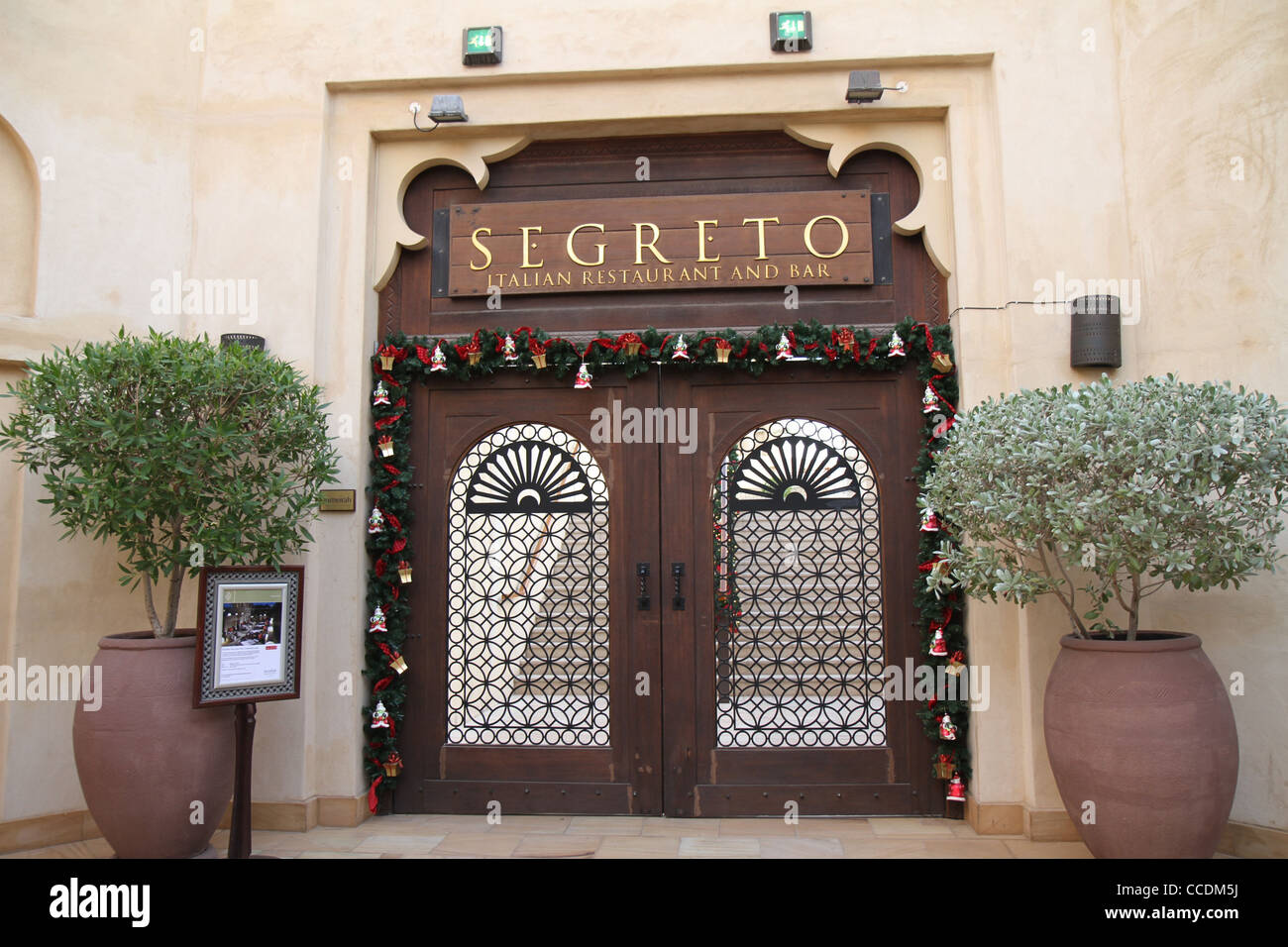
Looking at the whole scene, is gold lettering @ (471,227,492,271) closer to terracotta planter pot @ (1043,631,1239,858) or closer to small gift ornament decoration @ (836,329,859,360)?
small gift ornament decoration @ (836,329,859,360)

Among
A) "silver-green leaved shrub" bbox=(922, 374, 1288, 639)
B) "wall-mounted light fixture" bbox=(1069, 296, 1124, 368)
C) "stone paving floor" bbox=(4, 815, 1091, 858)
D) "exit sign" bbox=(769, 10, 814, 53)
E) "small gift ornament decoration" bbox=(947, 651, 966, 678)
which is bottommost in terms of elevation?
"stone paving floor" bbox=(4, 815, 1091, 858)

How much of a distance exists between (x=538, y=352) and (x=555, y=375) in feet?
0.50

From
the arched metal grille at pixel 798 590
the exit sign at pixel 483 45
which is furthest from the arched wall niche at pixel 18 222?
the arched metal grille at pixel 798 590

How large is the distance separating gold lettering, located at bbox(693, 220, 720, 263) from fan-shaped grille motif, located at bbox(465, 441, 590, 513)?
119 centimetres

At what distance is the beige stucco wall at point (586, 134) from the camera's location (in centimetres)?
390

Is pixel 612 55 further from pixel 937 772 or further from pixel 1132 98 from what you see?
pixel 937 772

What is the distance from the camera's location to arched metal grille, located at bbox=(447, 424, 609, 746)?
4.33 meters

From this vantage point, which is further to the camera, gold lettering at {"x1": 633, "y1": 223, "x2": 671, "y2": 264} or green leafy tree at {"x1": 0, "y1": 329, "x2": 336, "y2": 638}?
gold lettering at {"x1": 633, "y1": 223, "x2": 671, "y2": 264}

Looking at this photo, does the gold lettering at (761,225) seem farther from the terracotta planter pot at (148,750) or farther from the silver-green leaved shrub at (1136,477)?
the terracotta planter pot at (148,750)

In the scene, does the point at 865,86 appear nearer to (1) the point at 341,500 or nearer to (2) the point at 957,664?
(2) the point at 957,664

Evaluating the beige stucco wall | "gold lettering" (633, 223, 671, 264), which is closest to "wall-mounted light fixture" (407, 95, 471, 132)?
the beige stucco wall

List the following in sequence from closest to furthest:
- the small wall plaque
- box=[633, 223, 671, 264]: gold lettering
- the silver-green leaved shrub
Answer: the silver-green leaved shrub, the small wall plaque, box=[633, 223, 671, 264]: gold lettering

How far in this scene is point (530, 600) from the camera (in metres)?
4.36

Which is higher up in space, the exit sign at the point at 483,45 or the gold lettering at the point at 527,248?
the exit sign at the point at 483,45
